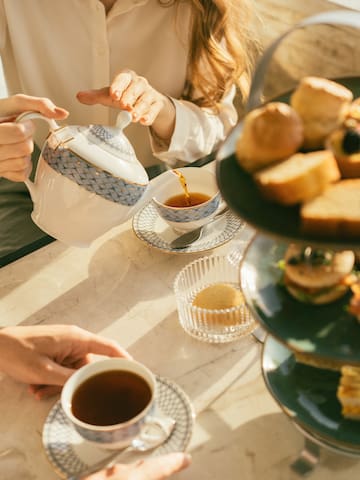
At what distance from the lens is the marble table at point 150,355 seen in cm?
86

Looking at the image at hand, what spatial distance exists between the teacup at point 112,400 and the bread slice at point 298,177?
371mm

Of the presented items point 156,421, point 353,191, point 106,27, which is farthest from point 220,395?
point 106,27

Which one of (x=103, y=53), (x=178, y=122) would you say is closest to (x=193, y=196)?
(x=178, y=122)

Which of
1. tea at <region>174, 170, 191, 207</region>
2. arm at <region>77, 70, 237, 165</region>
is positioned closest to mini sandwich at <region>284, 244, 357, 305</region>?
tea at <region>174, 170, 191, 207</region>

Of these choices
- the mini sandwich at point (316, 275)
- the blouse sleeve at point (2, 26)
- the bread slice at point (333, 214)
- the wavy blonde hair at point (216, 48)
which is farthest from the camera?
the blouse sleeve at point (2, 26)

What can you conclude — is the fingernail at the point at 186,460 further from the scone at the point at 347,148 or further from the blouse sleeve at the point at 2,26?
the blouse sleeve at the point at 2,26

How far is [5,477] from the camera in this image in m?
0.87

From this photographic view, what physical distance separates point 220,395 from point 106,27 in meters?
1.07

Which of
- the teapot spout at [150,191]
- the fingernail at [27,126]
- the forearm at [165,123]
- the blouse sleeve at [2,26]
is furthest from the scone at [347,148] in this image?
the blouse sleeve at [2,26]

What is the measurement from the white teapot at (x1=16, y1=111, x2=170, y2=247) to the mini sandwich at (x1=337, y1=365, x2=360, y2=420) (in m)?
0.49

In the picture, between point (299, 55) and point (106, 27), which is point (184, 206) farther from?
point (299, 55)

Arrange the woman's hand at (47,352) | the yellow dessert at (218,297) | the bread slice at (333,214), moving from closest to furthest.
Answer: the bread slice at (333,214), the woman's hand at (47,352), the yellow dessert at (218,297)

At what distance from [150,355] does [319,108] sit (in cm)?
54

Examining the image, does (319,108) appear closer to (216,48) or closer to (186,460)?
(186,460)
